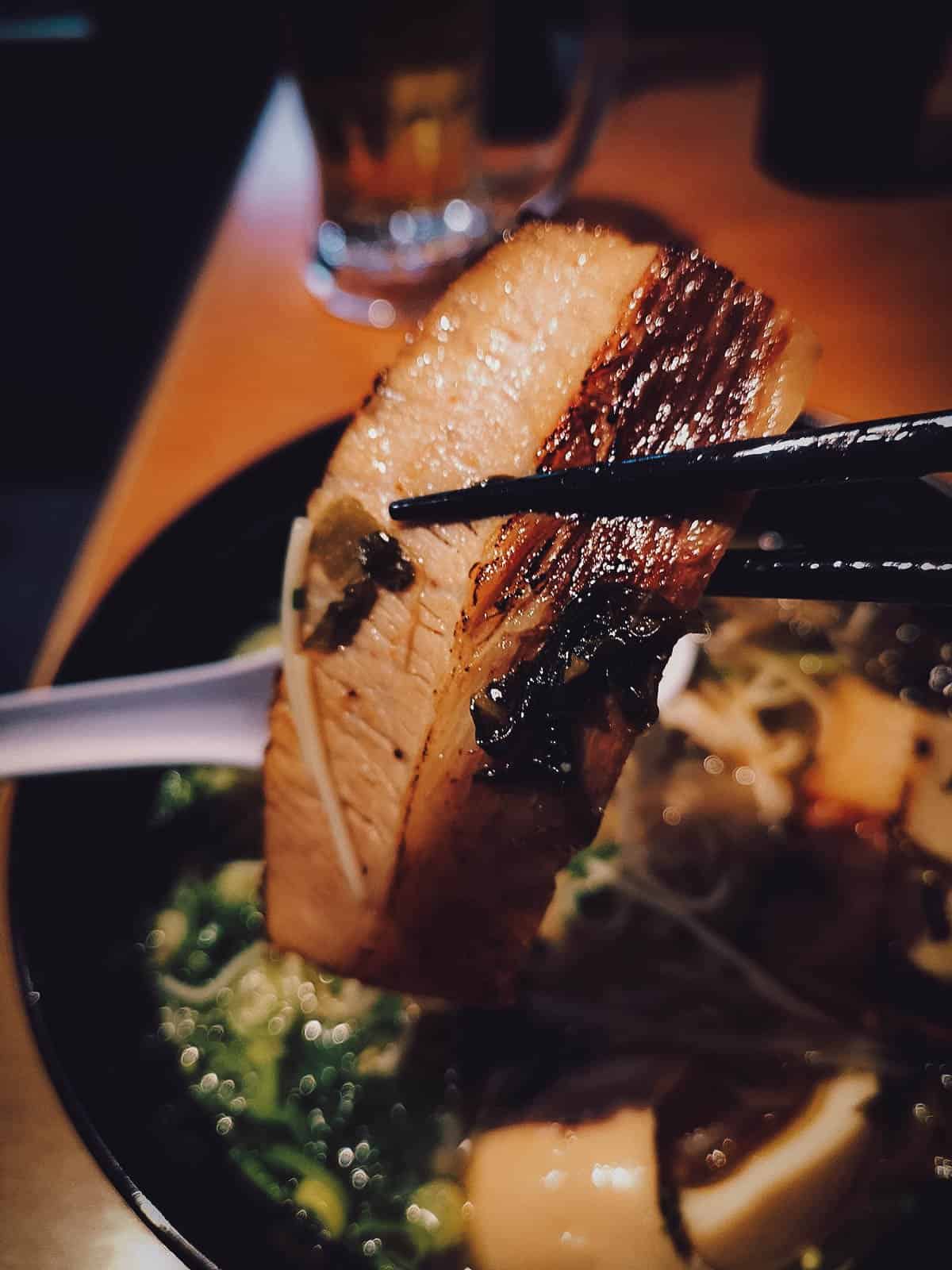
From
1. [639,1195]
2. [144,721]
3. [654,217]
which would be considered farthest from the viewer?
[654,217]

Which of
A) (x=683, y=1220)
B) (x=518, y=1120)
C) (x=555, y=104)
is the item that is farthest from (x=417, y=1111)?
(x=555, y=104)

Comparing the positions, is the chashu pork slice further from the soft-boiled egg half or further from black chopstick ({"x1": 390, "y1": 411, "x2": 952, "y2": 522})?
the soft-boiled egg half

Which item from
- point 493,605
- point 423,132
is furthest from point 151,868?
point 423,132

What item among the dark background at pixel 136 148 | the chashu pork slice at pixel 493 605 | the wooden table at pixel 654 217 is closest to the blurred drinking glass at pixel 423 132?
the dark background at pixel 136 148

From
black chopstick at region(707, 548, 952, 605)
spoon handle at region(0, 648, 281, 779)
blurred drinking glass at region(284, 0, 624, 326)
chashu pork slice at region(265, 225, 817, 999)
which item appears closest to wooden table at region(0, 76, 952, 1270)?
blurred drinking glass at region(284, 0, 624, 326)

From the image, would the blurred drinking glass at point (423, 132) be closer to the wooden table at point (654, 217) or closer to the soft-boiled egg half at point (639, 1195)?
the wooden table at point (654, 217)

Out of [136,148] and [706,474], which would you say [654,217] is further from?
[136,148]
